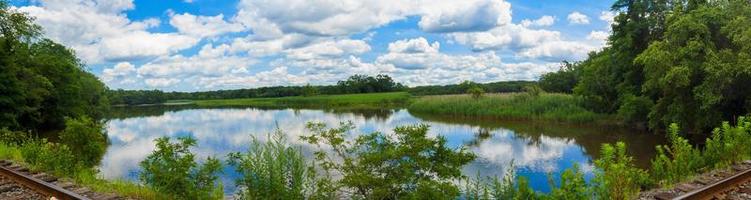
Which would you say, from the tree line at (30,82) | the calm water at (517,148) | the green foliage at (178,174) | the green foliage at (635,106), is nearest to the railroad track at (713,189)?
the calm water at (517,148)

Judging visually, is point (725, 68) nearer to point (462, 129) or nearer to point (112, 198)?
point (462, 129)

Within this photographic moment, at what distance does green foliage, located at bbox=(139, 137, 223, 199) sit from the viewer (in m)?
6.62

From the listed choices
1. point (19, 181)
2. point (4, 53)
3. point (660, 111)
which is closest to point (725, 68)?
point (660, 111)

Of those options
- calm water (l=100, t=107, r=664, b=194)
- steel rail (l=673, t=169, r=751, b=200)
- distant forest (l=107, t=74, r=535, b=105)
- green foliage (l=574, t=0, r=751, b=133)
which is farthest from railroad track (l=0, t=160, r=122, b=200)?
distant forest (l=107, t=74, r=535, b=105)

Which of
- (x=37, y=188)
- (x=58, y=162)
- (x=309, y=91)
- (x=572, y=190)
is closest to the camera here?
(x=572, y=190)

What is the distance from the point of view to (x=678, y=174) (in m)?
9.45

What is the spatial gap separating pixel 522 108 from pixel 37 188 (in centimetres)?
3250

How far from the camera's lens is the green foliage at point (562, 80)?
58.2 metres

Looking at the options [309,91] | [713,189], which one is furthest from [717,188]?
[309,91]

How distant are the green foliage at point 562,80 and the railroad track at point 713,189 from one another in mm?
51259

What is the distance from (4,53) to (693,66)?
30.0 m

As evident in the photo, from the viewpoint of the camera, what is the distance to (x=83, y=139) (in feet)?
33.8

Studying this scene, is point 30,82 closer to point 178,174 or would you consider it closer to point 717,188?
point 178,174

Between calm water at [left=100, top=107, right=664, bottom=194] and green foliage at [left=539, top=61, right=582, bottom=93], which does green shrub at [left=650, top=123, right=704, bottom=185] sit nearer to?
calm water at [left=100, top=107, right=664, bottom=194]
